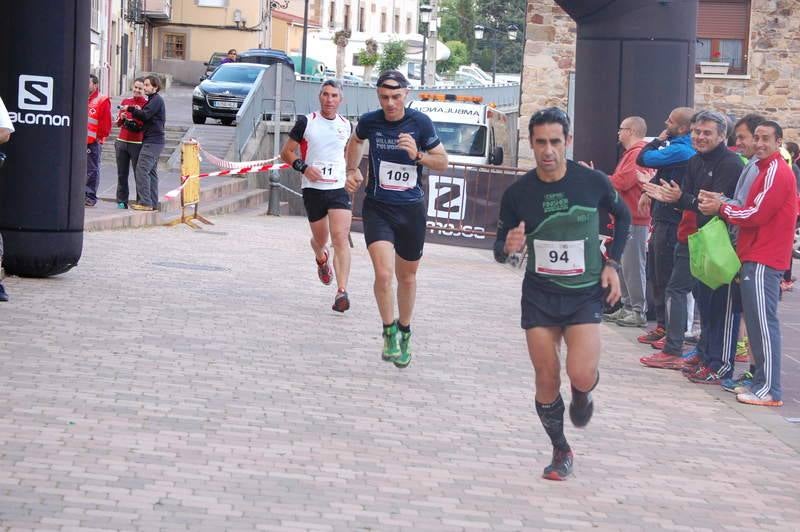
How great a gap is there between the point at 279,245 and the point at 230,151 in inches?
422

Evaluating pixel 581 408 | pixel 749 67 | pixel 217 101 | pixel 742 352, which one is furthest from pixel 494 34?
pixel 581 408

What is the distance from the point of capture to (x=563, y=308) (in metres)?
6.75

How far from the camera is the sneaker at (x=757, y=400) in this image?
9.38 m

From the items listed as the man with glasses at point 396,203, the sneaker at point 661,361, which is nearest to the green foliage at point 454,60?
the sneaker at point 661,361

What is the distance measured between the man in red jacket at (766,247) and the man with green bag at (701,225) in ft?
2.10

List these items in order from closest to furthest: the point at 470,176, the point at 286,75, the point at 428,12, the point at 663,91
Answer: the point at 663,91
the point at 470,176
the point at 286,75
the point at 428,12

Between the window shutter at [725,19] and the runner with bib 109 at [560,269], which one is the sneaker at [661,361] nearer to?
the runner with bib 109 at [560,269]

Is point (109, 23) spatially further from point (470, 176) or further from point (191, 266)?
point (191, 266)

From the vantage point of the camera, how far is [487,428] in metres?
7.87

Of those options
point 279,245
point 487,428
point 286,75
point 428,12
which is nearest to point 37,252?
point 487,428

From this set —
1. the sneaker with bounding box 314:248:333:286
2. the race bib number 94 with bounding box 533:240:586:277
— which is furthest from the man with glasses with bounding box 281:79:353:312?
the race bib number 94 with bounding box 533:240:586:277

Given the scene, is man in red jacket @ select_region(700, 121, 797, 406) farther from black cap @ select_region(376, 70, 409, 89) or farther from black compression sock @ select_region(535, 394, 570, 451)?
black compression sock @ select_region(535, 394, 570, 451)

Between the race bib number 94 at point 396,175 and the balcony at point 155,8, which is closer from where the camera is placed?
the race bib number 94 at point 396,175

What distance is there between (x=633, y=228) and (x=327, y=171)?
9.99ft
